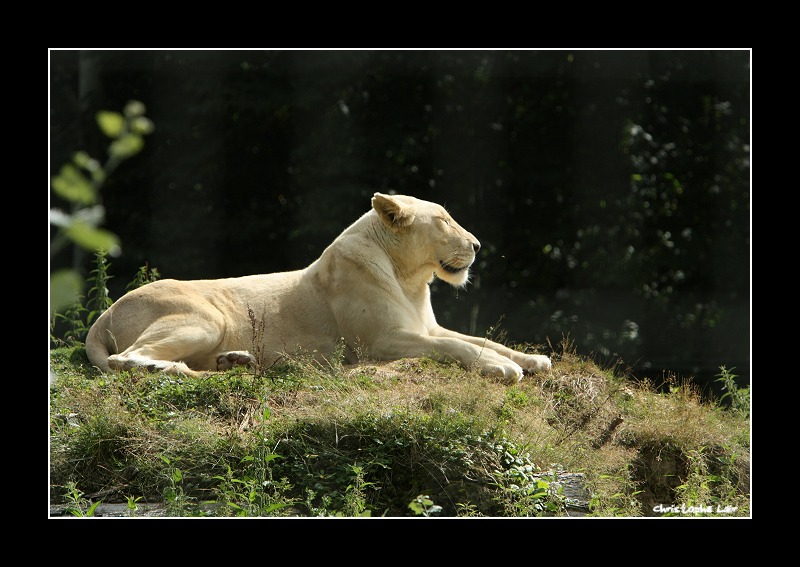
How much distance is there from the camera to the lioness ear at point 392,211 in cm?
832

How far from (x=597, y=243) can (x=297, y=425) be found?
871 centimetres

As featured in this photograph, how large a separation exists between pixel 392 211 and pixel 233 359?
6.26 feet

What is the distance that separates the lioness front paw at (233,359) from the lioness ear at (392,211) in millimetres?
1720

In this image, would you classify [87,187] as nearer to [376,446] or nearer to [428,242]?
[376,446]

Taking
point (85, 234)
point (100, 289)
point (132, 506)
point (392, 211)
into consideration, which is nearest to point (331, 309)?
point (392, 211)

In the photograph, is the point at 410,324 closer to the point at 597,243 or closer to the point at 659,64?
the point at 659,64

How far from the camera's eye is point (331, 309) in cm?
839

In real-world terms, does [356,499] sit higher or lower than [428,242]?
lower

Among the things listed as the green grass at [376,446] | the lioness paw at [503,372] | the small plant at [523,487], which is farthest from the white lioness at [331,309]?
the small plant at [523,487]

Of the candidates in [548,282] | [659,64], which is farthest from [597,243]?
[659,64]

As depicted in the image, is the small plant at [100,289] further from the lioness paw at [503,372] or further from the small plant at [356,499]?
the small plant at [356,499]

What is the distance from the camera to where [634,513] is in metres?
6.16

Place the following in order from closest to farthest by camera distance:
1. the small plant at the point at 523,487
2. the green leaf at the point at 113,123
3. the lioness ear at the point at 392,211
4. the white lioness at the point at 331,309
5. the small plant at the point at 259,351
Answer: the green leaf at the point at 113,123
the small plant at the point at 523,487
the small plant at the point at 259,351
the white lioness at the point at 331,309
the lioness ear at the point at 392,211

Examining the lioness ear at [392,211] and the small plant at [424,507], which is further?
the lioness ear at [392,211]
